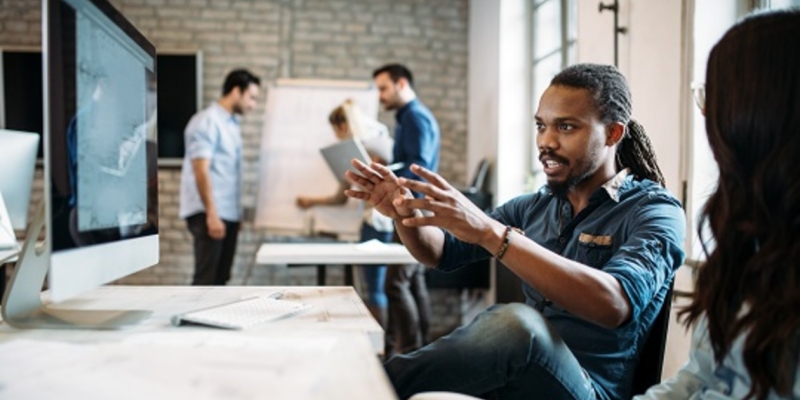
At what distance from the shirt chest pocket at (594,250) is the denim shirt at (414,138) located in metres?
2.13

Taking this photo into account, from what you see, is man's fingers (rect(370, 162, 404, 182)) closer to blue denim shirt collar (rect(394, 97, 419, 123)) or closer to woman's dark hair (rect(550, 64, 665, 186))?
woman's dark hair (rect(550, 64, 665, 186))

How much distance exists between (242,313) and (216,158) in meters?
3.01

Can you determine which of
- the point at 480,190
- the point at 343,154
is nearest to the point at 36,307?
the point at 343,154

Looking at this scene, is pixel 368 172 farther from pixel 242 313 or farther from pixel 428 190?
pixel 242 313

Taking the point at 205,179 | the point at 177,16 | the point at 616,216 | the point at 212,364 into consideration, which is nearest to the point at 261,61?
the point at 177,16

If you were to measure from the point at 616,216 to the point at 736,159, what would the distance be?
2.10 ft

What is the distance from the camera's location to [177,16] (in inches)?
193

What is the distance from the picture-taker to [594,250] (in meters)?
1.47

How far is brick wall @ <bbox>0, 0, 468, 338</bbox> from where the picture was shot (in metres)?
4.90

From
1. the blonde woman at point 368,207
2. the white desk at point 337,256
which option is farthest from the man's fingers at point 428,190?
the blonde woman at point 368,207

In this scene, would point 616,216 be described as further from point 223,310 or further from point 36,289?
point 36,289

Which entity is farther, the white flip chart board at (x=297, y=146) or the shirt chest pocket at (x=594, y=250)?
the white flip chart board at (x=297, y=146)

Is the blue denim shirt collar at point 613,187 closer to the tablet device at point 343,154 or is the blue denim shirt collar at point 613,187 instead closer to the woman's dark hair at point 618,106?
the woman's dark hair at point 618,106

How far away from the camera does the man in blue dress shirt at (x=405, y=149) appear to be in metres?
3.63
